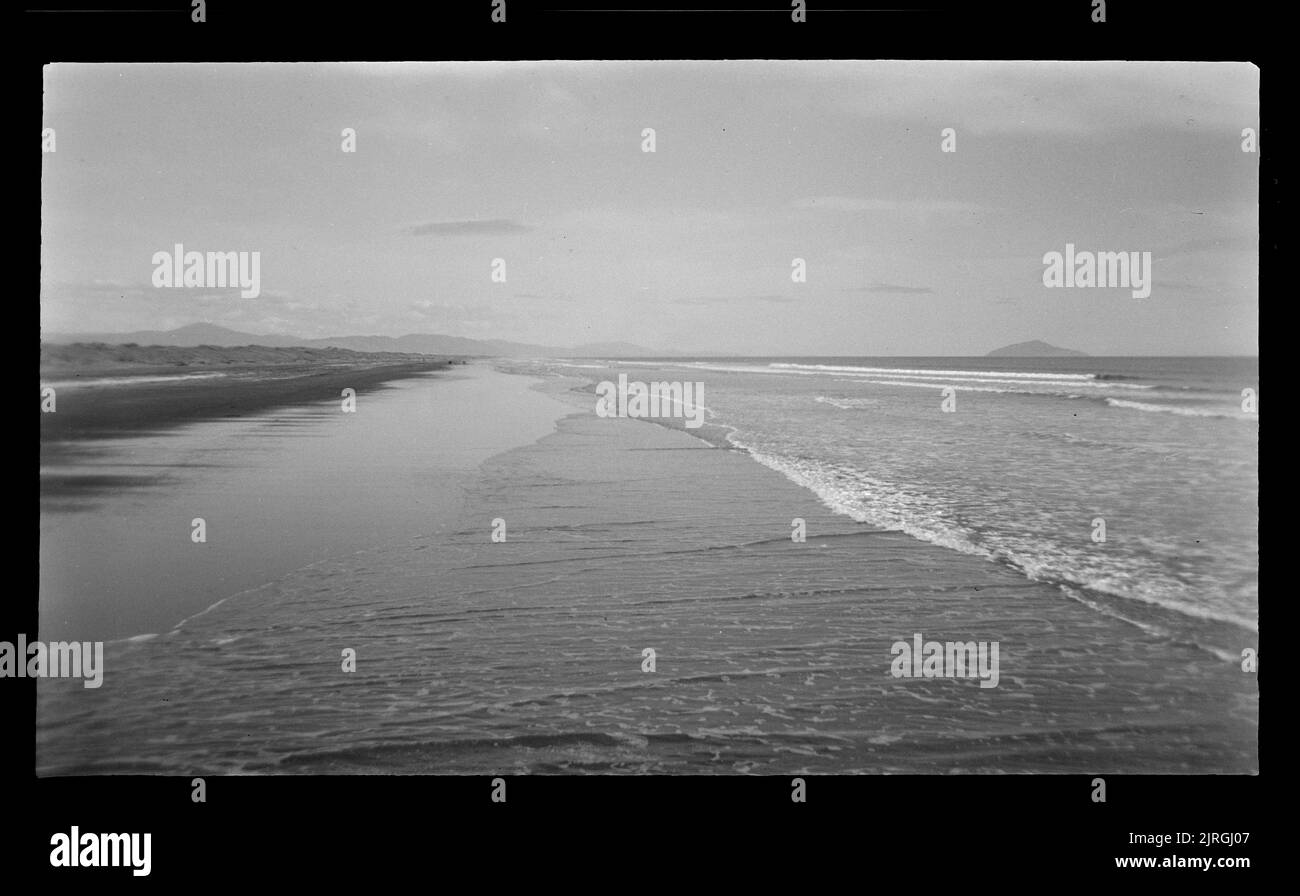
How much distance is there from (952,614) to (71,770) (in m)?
4.27

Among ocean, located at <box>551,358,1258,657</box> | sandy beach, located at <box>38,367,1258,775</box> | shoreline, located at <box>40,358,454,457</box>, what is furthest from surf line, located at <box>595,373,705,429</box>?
sandy beach, located at <box>38,367,1258,775</box>

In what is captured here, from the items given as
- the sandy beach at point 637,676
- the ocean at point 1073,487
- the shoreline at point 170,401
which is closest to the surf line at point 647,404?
the ocean at point 1073,487

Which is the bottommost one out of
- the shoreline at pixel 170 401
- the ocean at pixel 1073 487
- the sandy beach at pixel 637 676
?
the sandy beach at pixel 637 676

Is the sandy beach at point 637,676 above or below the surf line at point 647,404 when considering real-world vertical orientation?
below

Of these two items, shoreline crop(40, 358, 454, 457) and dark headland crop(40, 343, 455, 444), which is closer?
dark headland crop(40, 343, 455, 444)

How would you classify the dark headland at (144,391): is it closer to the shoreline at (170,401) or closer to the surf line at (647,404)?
the shoreline at (170,401)

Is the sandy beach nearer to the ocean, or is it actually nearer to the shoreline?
the ocean

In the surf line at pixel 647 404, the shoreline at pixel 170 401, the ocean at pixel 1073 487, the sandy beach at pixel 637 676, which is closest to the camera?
the sandy beach at pixel 637 676

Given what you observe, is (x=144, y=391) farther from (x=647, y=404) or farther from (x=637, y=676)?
(x=637, y=676)

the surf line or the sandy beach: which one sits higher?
the surf line

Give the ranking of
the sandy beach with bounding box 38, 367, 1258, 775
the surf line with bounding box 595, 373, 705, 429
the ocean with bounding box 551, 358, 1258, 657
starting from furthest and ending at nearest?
the surf line with bounding box 595, 373, 705, 429
the ocean with bounding box 551, 358, 1258, 657
the sandy beach with bounding box 38, 367, 1258, 775

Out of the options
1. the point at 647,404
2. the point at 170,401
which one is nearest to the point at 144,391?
the point at 170,401

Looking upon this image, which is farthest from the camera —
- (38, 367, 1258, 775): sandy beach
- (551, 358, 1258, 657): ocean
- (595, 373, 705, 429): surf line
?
(595, 373, 705, 429): surf line
